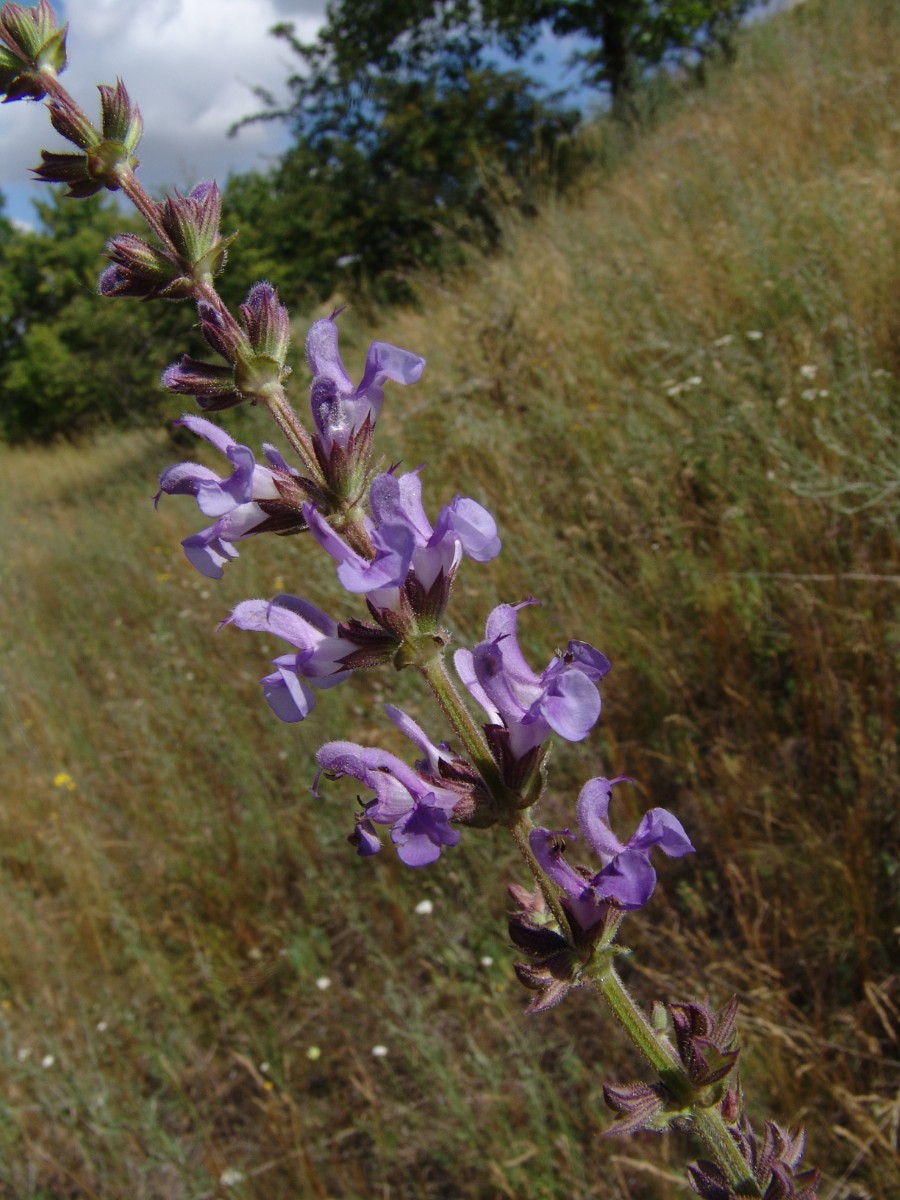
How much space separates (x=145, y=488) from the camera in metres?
6.82

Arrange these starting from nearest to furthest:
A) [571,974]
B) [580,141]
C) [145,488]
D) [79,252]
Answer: [571,974]
[145,488]
[580,141]
[79,252]

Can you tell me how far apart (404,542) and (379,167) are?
35.9 feet

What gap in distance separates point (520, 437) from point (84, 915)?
2.62 meters

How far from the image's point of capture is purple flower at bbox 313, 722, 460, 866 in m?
0.82

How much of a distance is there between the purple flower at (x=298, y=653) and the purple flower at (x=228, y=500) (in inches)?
2.7

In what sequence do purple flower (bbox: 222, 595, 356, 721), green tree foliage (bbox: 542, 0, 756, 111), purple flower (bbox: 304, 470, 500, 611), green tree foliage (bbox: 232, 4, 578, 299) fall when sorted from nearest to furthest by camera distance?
purple flower (bbox: 304, 470, 500, 611) → purple flower (bbox: 222, 595, 356, 721) → green tree foliage (bbox: 232, 4, 578, 299) → green tree foliage (bbox: 542, 0, 756, 111)

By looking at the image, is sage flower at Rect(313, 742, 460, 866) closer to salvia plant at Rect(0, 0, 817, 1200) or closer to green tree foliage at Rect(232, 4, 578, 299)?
salvia plant at Rect(0, 0, 817, 1200)

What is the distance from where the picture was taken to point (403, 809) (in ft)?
2.87

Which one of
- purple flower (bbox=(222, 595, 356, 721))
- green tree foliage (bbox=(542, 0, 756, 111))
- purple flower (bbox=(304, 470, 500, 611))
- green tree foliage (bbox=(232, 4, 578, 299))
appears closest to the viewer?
purple flower (bbox=(304, 470, 500, 611))

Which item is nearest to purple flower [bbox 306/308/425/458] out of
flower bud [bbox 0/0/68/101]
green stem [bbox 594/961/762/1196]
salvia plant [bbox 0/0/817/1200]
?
salvia plant [bbox 0/0/817/1200]

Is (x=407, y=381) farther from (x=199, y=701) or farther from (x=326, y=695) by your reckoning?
(x=199, y=701)

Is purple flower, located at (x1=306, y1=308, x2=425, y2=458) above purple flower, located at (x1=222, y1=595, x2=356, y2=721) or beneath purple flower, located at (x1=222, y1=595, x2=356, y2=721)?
above

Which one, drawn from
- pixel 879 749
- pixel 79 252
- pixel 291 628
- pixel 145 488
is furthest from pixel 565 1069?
pixel 79 252

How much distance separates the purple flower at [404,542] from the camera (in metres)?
0.79
